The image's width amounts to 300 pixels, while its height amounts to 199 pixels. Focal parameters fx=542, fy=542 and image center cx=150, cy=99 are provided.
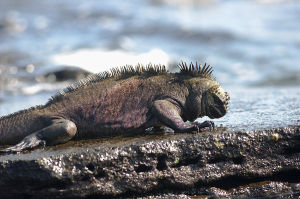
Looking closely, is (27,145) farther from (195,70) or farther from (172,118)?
(195,70)

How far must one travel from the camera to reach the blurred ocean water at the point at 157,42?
1803cm

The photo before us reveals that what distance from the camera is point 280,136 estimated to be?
6.51 meters

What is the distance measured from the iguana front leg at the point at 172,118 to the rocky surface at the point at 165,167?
0.17 m

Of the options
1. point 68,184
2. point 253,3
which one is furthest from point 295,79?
point 253,3

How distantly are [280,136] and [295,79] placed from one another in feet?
47.6

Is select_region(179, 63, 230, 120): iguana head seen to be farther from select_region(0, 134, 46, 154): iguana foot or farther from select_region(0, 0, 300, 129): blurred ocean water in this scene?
select_region(0, 134, 46, 154): iguana foot

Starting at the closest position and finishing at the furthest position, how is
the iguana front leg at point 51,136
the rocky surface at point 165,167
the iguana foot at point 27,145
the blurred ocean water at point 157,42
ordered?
the rocky surface at point 165,167 < the iguana foot at point 27,145 < the iguana front leg at point 51,136 < the blurred ocean water at point 157,42

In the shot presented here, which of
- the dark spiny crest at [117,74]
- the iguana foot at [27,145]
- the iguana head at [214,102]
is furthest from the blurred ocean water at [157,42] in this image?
the iguana foot at [27,145]

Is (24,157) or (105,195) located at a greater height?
(24,157)

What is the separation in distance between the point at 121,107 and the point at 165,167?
125 cm

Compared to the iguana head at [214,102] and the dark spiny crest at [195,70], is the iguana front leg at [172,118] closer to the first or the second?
the iguana head at [214,102]

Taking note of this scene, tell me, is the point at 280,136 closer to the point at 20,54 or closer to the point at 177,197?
the point at 177,197

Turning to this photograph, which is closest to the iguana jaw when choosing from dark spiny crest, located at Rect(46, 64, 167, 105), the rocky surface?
dark spiny crest, located at Rect(46, 64, 167, 105)

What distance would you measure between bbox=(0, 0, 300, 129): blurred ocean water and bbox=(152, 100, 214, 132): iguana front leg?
2221mm
